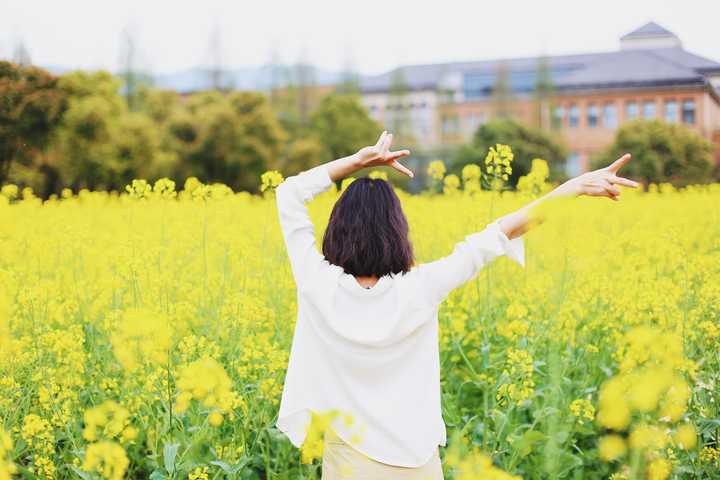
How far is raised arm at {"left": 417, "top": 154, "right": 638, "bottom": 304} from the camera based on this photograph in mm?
1970

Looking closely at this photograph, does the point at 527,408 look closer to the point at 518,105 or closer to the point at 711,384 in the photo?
the point at 711,384

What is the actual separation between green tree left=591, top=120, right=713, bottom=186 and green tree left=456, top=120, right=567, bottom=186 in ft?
24.3

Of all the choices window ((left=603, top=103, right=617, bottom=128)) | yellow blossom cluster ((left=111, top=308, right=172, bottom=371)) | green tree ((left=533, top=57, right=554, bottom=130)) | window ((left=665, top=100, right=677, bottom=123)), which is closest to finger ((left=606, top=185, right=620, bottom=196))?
yellow blossom cluster ((left=111, top=308, right=172, bottom=371))

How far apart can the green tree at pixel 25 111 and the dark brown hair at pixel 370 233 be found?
8.40 meters

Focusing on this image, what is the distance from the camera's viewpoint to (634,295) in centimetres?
405

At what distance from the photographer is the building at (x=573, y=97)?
178ft

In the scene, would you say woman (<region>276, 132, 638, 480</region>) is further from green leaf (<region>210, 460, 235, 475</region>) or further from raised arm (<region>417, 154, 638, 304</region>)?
green leaf (<region>210, 460, 235, 475</region>)

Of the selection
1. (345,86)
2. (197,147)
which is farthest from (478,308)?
(345,86)

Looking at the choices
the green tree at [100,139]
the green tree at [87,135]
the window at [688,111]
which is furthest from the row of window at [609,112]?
the green tree at [87,135]

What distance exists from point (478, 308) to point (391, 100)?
58321 mm

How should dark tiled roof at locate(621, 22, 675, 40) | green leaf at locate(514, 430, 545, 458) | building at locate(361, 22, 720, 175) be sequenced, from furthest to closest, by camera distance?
dark tiled roof at locate(621, 22, 675, 40) → building at locate(361, 22, 720, 175) → green leaf at locate(514, 430, 545, 458)

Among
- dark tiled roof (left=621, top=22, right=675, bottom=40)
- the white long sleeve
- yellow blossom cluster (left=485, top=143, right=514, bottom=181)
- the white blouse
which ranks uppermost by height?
dark tiled roof (left=621, top=22, right=675, bottom=40)

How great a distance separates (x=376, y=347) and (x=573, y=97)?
58659 millimetres

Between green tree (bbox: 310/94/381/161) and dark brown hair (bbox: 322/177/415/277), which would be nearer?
dark brown hair (bbox: 322/177/415/277)
